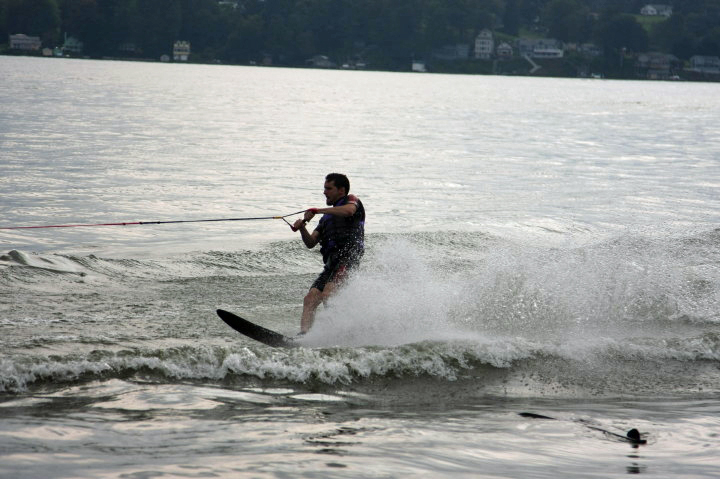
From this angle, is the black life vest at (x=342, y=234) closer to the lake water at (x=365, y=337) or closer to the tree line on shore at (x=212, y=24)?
the lake water at (x=365, y=337)

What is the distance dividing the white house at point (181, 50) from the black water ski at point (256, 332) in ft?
616

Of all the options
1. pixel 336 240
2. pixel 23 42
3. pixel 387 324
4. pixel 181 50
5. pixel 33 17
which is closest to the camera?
pixel 336 240

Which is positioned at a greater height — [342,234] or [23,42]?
[23,42]

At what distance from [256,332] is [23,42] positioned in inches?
7096

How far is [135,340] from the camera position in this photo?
370 inches

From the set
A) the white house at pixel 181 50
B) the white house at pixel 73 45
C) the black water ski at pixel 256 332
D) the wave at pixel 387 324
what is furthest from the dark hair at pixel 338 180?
the white house at pixel 181 50

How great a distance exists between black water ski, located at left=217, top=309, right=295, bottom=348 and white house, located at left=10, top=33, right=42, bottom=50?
176600 mm

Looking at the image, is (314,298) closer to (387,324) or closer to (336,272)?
(336,272)

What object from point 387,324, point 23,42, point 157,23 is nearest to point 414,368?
point 387,324

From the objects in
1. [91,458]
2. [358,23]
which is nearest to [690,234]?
[91,458]

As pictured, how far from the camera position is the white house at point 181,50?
189875 mm

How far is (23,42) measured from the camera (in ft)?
573

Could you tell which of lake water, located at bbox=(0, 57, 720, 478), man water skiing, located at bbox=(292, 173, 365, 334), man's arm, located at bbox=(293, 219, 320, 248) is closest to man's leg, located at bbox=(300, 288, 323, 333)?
man water skiing, located at bbox=(292, 173, 365, 334)

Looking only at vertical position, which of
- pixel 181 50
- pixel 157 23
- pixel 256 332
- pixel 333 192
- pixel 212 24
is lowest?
pixel 256 332
